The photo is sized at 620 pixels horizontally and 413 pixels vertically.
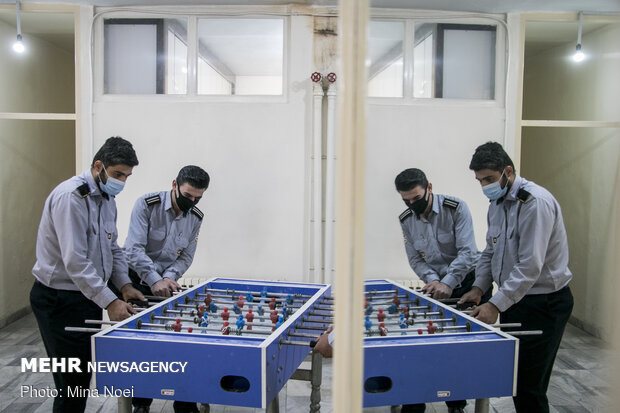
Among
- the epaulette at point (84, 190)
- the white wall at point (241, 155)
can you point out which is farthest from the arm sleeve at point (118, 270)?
the white wall at point (241, 155)

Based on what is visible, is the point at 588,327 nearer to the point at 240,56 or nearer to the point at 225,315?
the point at 225,315

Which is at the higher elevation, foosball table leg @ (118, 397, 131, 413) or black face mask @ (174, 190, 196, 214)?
black face mask @ (174, 190, 196, 214)

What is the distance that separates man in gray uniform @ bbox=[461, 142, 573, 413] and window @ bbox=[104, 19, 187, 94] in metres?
2.27

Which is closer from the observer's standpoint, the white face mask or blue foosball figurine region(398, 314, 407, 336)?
blue foosball figurine region(398, 314, 407, 336)

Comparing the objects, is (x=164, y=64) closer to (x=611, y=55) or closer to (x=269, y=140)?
(x=269, y=140)

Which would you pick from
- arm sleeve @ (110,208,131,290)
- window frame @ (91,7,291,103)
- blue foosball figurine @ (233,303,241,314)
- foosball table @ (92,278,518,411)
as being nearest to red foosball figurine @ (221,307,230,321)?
blue foosball figurine @ (233,303,241,314)

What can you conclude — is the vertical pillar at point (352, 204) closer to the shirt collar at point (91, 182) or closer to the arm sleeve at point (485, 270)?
the shirt collar at point (91, 182)

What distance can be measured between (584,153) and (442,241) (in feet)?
4.05

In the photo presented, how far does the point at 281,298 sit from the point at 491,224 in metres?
1.17

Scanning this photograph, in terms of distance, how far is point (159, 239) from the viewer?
301 centimetres

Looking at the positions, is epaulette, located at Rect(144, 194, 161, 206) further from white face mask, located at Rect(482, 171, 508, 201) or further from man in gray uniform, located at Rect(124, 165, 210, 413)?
white face mask, located at Rect(482, 171, 508, 201)

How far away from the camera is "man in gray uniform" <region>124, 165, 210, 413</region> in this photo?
289cm

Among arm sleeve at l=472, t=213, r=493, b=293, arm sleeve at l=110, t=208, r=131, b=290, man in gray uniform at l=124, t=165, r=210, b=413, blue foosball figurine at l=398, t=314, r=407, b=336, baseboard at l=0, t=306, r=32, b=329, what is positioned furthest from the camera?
baseboard at l=0, t=306, r=32, b=329

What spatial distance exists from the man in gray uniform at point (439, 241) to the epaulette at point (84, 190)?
185 centimetres
